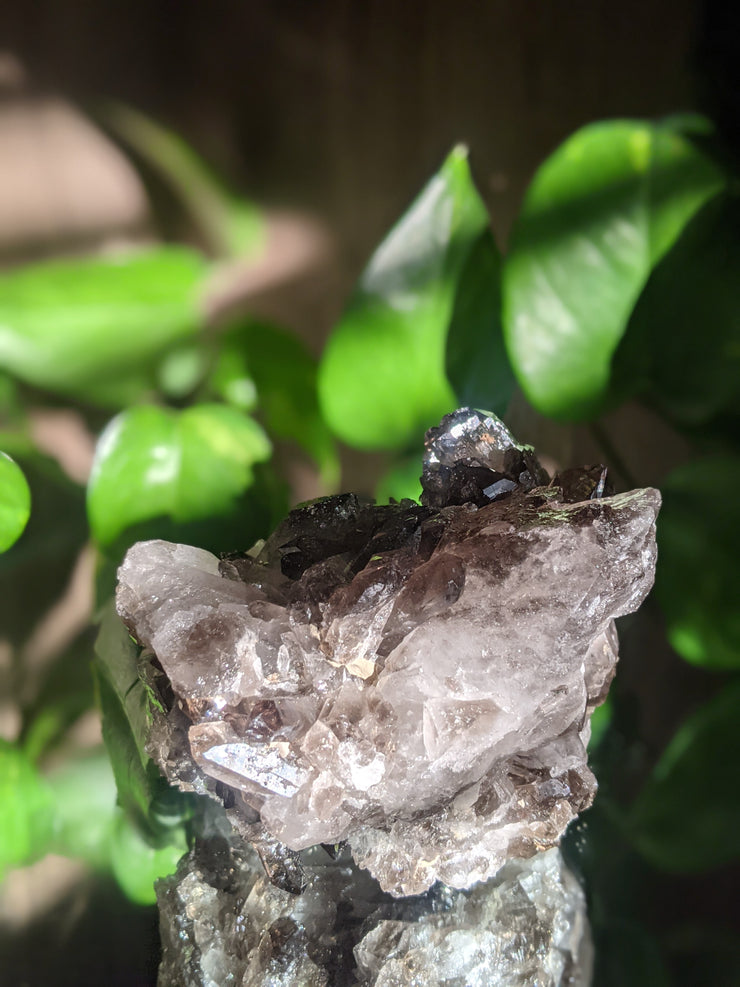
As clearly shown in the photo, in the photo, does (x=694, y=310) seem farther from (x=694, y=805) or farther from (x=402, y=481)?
(x=694, y=805)

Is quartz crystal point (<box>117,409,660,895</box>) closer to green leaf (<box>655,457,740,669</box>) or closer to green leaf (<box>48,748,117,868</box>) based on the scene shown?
green leaf (<box>48,748,117,868</box>)

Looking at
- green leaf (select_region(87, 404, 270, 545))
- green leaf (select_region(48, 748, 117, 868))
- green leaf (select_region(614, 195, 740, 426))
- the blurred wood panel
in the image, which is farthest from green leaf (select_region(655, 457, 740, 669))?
green leaf (select_region(48, 748, 117, 868))

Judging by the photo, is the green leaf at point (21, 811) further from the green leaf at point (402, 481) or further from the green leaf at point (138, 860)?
the green leaf at point (402, 481)

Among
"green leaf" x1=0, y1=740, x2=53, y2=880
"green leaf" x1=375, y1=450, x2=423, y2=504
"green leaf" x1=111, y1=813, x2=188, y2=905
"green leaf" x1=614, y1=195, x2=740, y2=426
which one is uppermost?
"green leaf" x1=614, y1=195, x2=740, y2=426

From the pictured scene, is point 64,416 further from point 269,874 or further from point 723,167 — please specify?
point 723,167

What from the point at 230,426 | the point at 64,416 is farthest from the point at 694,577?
the point at 64,416

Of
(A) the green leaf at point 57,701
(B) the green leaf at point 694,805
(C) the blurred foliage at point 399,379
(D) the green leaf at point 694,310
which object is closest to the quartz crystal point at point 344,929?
(C) the blurred foliage at point 399,379
